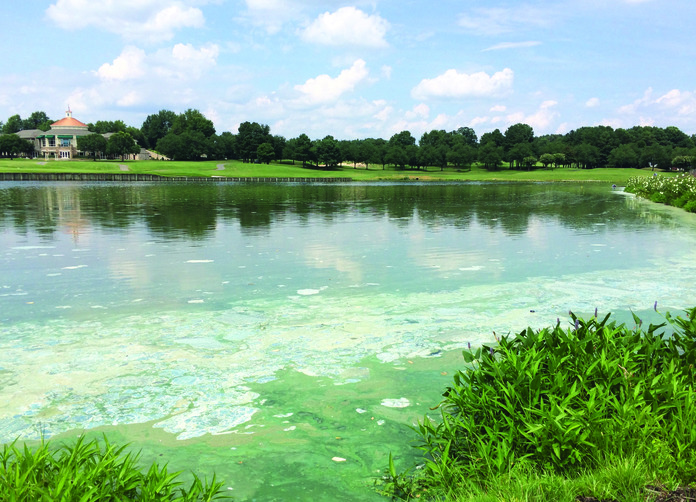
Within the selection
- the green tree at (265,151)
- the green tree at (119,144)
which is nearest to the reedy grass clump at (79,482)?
the green tree at (265,151)

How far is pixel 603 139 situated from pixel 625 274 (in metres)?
185

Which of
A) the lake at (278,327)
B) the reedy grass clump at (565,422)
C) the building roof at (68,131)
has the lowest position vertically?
the lake at (278,327)

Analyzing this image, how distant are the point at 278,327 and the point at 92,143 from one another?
177 meters

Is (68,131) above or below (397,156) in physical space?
above

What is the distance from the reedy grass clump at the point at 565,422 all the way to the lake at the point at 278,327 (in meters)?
0.56

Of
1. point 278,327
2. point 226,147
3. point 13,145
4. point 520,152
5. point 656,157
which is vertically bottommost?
point 278,327

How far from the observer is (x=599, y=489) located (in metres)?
3.67

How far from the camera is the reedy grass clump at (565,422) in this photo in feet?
12.8

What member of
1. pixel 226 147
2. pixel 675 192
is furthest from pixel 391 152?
pixel 675 192

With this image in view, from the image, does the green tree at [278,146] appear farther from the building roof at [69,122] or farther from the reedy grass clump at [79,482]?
the reedy grass clump at [79,482]

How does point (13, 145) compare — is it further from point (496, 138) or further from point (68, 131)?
point (496, 138)

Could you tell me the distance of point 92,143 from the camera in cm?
16325

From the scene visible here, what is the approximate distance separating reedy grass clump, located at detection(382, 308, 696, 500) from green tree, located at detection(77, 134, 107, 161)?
583 ft

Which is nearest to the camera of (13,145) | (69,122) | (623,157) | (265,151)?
(623,157)
